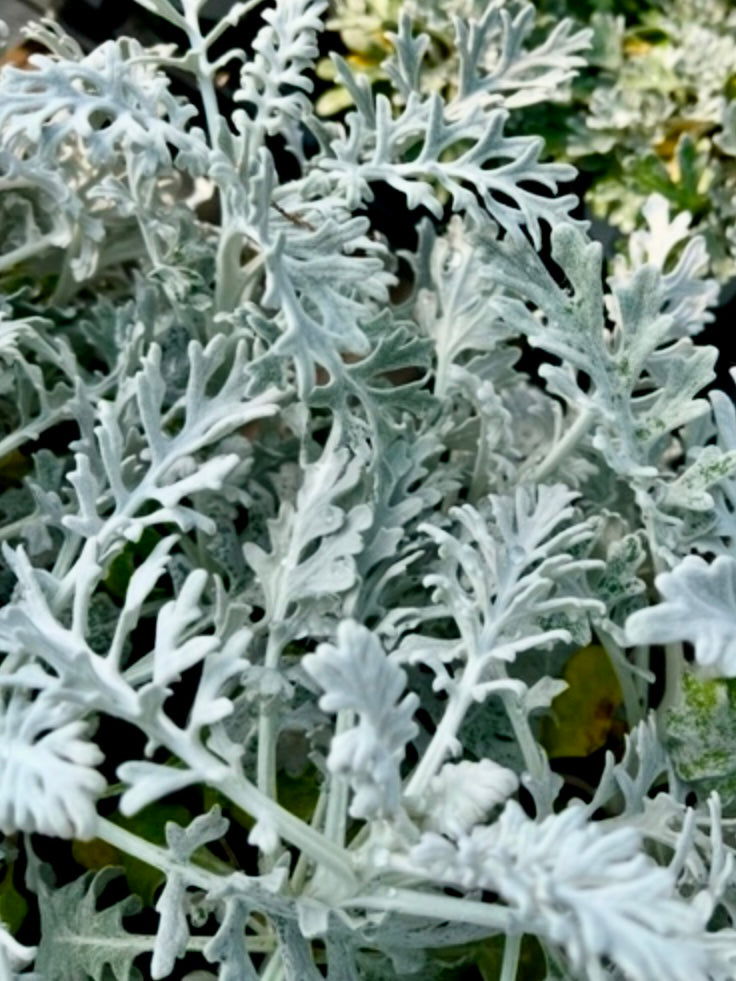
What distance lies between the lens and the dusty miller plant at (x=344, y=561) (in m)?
0.47

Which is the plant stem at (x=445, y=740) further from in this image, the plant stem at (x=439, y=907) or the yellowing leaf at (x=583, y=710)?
the yellowing leaf at (x=583, y=710)

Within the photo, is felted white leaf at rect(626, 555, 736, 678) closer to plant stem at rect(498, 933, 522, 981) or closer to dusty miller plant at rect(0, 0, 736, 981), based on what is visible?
dusty miller plant at rect(0, 0, 736, 981)

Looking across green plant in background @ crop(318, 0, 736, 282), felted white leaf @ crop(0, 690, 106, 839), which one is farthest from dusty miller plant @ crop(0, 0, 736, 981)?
green plant in background @ crop(318, 0, 736, 282)

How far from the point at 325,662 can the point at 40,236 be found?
1.46 ft

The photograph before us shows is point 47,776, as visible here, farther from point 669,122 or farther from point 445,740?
point 669,122

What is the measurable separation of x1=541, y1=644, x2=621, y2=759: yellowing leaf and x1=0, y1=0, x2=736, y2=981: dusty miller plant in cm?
3

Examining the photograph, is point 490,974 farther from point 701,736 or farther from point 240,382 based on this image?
point 240,382

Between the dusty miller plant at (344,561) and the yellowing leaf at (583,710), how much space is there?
0.10 feet

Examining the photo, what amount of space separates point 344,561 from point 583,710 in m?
0.23

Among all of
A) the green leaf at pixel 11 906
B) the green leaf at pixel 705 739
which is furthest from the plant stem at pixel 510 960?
the green leaf at pixel 11 906

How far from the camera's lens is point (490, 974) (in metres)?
0.63

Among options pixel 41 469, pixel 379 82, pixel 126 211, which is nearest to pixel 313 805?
pixel 41 469

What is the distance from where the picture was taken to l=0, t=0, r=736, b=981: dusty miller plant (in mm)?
467

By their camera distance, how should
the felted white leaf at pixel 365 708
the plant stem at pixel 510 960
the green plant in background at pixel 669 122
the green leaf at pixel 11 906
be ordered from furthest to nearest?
the green plant in background at pixel 669 122
the green leaf at pixel 11 906
the plant stem at pixel 510 960
the felted white leaf at pixel 365 708
